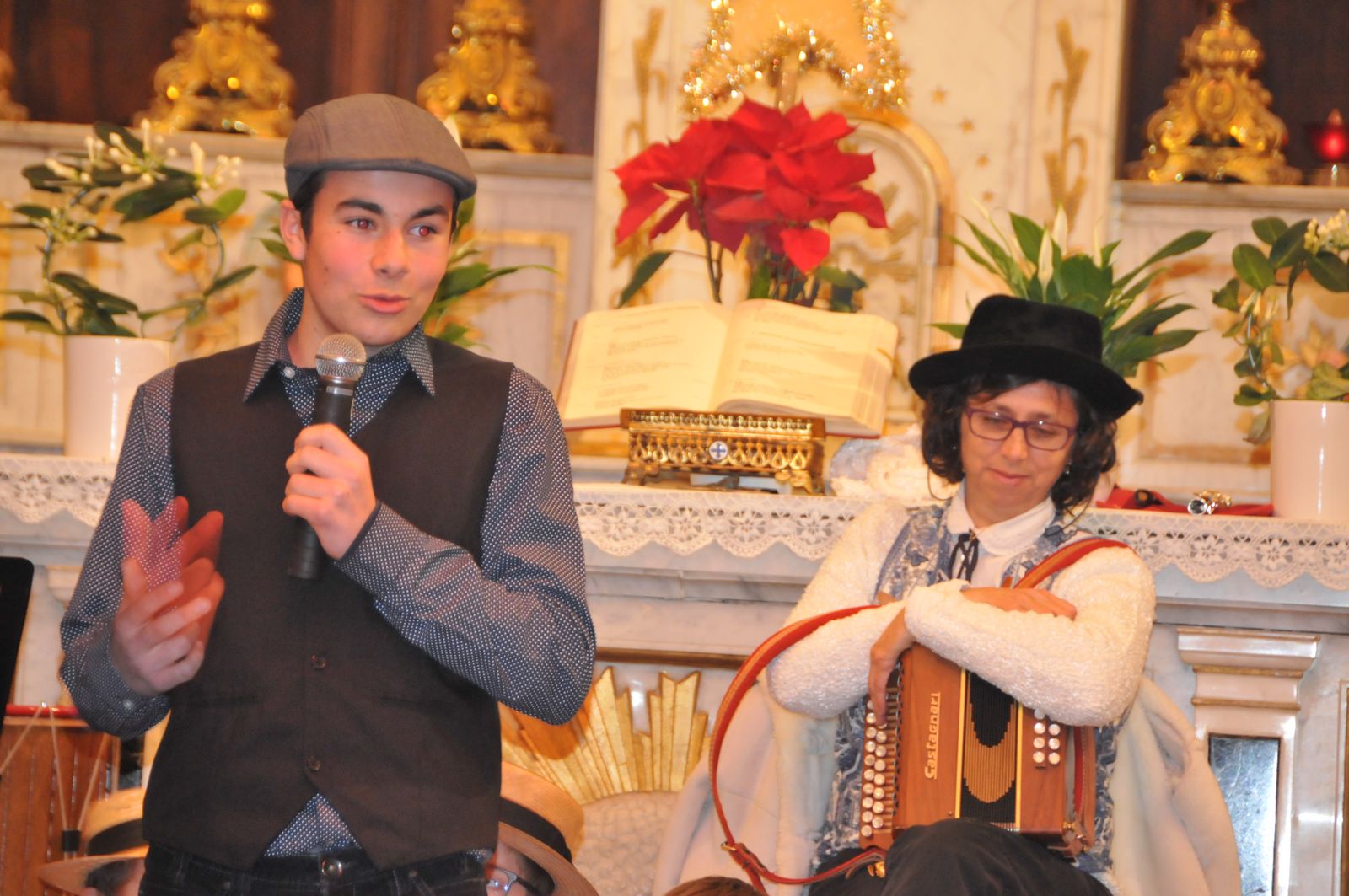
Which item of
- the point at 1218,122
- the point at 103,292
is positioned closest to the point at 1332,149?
the point at 1218,122

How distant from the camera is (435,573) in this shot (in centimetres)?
182

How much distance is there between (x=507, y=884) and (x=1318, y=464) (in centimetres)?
219

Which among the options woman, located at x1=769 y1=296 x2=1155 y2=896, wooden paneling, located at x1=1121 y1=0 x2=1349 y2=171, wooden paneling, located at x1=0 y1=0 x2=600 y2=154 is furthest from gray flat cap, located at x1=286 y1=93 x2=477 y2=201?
wooden paneling, located at x1=1121 y1=0 x2=1349 y2=171

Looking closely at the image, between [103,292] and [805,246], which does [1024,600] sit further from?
[103,292]

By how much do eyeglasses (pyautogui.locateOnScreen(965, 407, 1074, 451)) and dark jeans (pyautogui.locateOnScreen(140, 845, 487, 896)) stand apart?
4.92 ft

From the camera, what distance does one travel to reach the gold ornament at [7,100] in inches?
199

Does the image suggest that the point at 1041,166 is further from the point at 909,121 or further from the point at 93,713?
the point at 93,713

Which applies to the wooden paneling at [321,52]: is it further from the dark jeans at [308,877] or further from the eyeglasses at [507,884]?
the dark jeans at [308,877]

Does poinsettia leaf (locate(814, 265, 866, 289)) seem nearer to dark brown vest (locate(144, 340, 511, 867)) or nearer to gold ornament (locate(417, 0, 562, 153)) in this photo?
gold ornament (locate(417, 0, 562, 153))

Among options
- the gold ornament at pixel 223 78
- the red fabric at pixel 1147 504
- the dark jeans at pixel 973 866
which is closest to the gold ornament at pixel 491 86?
the gold ornament at pixel 223 78

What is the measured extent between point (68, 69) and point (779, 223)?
3021mm

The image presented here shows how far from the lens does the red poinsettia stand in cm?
365

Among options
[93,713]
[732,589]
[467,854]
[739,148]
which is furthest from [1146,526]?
[93,713]

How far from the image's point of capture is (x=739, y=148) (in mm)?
3715
